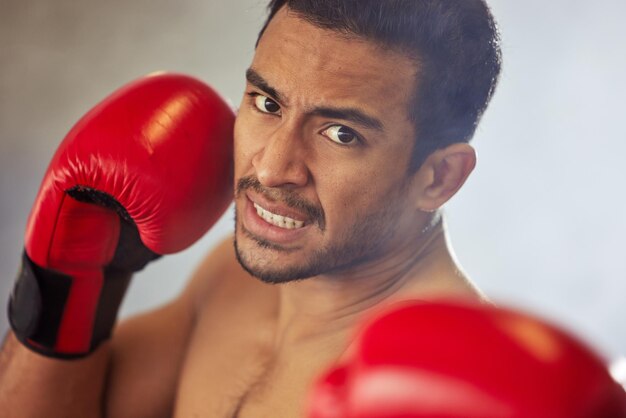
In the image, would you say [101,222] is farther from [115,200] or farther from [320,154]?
[320,154]

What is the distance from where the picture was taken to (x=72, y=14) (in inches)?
122

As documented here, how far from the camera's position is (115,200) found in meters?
1.42

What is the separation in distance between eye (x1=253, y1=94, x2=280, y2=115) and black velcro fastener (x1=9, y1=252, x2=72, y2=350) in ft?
1.42

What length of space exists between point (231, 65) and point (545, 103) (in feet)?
3.53

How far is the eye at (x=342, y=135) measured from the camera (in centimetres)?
131

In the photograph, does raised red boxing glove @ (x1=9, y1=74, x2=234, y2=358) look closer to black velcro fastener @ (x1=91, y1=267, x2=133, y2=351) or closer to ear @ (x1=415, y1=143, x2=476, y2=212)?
black velcro fastener @ (x1=91, y1=267, x2=133, y2=351)

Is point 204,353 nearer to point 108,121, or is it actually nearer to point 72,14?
point 108,121

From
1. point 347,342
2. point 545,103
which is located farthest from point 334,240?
point 545,103

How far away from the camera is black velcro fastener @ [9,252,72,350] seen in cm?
148

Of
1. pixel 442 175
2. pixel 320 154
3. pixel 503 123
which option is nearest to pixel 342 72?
pixel 320 154

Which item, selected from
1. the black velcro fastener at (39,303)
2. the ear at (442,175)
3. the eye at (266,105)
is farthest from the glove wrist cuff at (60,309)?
the ear at (442,175)

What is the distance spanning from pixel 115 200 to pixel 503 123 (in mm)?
1815

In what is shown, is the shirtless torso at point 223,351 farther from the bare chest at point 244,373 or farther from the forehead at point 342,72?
the forehead at point 342,72

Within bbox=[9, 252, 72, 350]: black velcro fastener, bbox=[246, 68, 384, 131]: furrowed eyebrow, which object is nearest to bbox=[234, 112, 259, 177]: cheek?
bbox=[246, 68, 384, 131]: furrowed eyebrow
